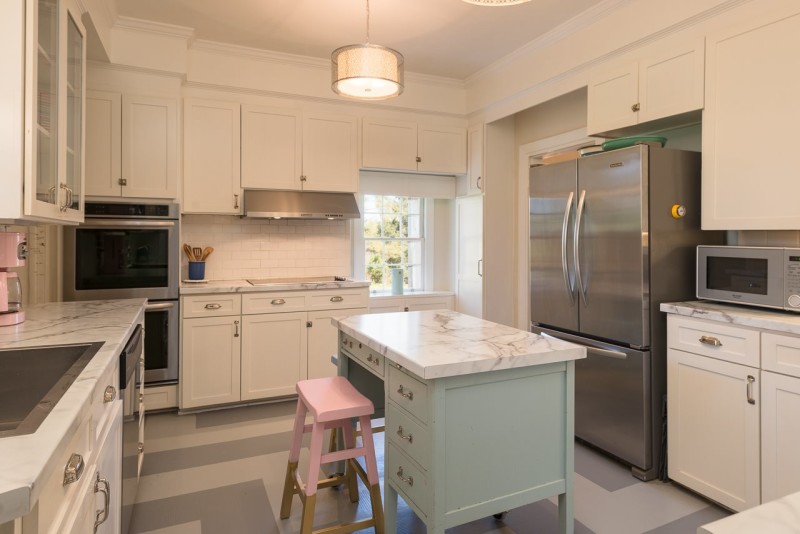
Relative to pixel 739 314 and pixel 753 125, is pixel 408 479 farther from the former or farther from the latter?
pixel 753 125

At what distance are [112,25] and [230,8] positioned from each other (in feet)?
2.86

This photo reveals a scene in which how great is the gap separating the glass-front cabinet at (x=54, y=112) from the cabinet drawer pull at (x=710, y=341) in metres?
2.83

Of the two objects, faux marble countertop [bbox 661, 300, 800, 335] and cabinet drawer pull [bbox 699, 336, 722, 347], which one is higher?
faux marble countertop [bbox 661, 300, 800, 335]

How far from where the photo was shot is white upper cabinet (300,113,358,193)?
13.6ft

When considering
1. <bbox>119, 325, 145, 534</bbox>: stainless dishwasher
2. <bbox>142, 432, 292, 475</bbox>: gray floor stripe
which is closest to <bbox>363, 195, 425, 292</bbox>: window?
<bbox>142, 432, 292, 475</bbox>: gray floor stripe

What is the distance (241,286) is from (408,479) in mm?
2372

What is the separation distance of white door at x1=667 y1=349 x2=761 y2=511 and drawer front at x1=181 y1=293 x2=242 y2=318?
288 centimetres

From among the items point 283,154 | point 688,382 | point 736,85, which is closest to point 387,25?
point 283,154

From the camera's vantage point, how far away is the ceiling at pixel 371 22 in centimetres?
318

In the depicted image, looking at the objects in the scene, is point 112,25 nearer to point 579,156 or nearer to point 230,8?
point 230,8

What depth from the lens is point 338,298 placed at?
13.2 feet

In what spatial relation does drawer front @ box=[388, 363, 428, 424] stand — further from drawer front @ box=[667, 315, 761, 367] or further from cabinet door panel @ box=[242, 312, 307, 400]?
cabinet door panel @ box=[242, 312, 307, 400]

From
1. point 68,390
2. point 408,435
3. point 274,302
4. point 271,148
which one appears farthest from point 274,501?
point 271,148

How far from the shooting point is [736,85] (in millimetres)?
2418
